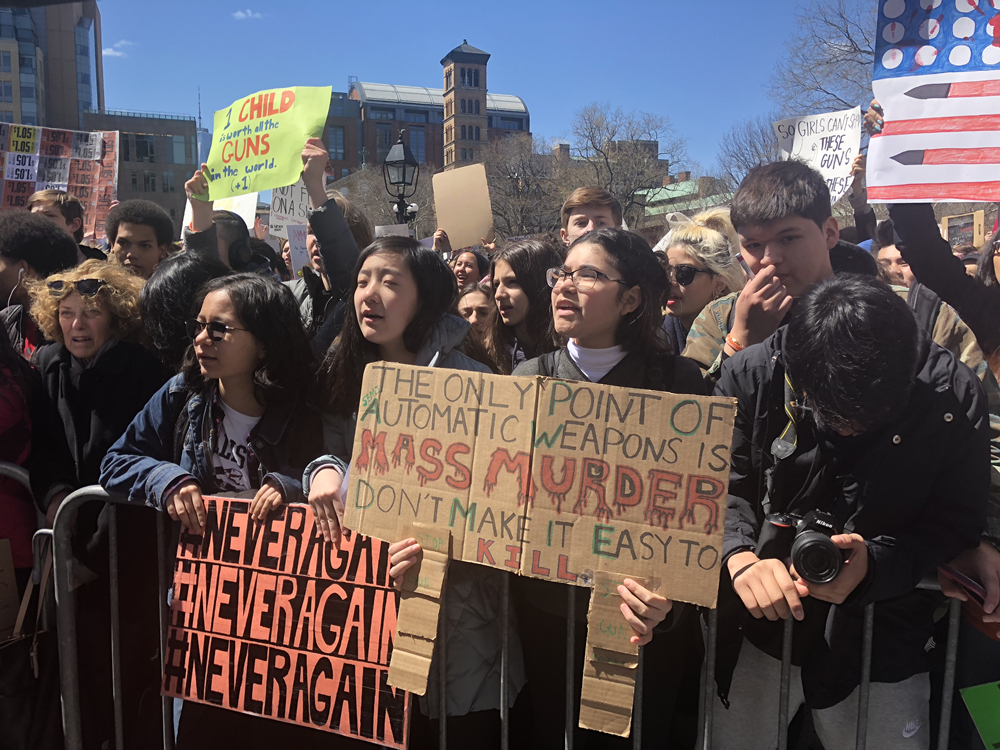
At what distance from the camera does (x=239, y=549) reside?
7.42ft

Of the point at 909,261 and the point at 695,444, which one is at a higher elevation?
the point at 909,261

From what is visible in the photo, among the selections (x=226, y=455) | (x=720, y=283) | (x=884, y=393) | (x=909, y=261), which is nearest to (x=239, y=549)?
(x=226, y=455)

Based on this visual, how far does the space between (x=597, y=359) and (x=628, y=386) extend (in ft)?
0.55

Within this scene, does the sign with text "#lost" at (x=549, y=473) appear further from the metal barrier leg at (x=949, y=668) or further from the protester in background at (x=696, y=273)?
the protester in background at (x=696, y=273)

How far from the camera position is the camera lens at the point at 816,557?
5.67ft

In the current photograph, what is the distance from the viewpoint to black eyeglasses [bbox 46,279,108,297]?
277 cm

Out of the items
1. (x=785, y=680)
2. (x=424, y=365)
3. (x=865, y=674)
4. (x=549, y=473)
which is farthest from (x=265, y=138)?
(x=865, y=674)

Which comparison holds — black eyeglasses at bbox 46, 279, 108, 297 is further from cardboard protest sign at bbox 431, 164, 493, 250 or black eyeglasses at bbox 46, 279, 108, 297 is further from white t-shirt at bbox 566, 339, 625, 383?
cardboard protest sign at bbox 431, 164, 493, 250

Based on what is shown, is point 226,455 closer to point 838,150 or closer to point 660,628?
point 660,628

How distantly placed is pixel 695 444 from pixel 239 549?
58.5 inches

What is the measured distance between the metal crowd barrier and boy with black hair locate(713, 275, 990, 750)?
60mm

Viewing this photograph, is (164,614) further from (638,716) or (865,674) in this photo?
(865,674)

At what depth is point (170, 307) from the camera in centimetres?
274

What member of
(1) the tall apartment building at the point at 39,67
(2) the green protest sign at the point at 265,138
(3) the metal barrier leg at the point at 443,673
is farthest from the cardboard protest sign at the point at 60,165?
(1) the tall apartment building at the point at 39,67
